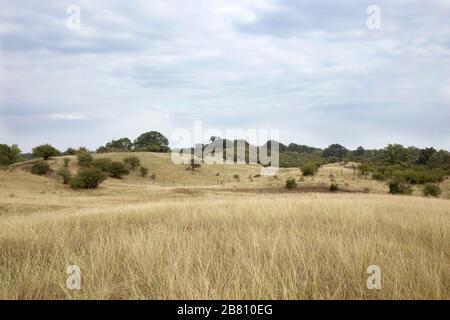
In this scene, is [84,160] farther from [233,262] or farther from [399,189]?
[233,262]

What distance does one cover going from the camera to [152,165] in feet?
226

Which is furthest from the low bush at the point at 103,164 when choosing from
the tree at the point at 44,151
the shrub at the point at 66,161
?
the tree at the point at 44,151

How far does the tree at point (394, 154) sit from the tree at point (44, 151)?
64.4 metres

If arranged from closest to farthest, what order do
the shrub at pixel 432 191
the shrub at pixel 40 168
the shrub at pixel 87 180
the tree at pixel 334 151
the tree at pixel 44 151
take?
the shrub at pixel 432 191 → the shrub at pixel 87 180 → the shrub at pixel 40 168 → the tree at pixel 44 151 → the tree at pixel 334 151

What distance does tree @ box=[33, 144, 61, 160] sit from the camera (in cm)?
5614

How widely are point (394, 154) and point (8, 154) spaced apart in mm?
72554

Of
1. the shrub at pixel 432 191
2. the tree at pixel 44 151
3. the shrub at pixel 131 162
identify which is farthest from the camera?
the shrub at pixel 131 162

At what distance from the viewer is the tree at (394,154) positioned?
2904 inches

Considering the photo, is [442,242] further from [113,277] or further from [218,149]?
[218,149]

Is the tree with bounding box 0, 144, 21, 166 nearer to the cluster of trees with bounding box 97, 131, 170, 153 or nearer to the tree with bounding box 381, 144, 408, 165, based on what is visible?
the cluster of trees with bounding box 97, 131, 170, 153

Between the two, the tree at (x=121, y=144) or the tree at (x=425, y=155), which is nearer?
the tree at (x=425, y=155)

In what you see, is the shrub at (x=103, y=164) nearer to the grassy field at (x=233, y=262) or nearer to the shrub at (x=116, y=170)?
the shrub at (x=116, y=170)

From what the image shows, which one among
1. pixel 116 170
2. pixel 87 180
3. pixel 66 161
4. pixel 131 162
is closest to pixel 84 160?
pixel 66 161
